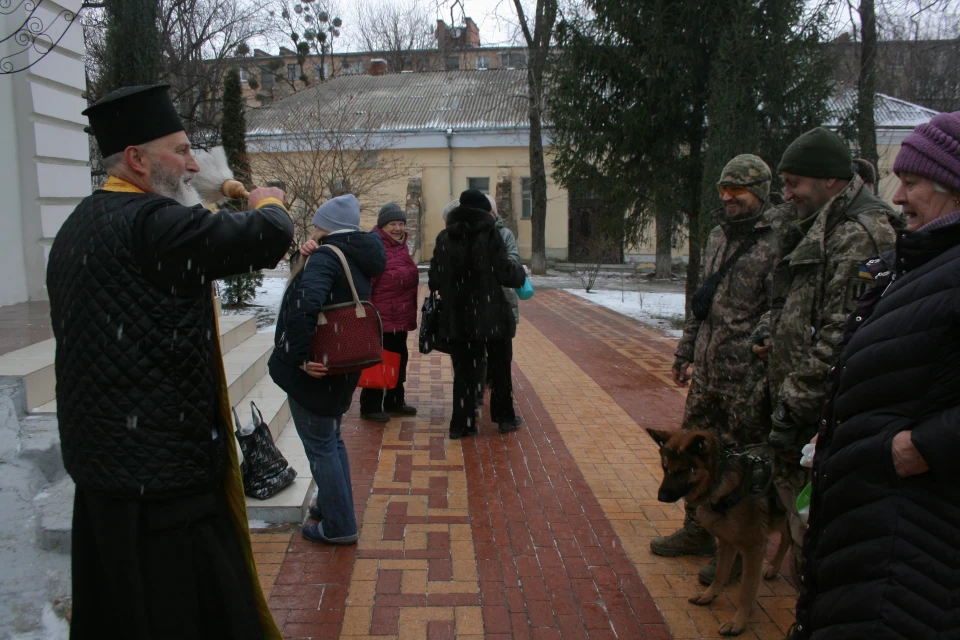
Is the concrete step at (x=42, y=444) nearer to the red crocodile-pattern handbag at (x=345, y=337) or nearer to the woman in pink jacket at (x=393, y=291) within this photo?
the red crocodile-pattern handbag at (x=345, y=337)

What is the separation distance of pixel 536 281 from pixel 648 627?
19.1 meters

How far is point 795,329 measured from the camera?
2859 mm

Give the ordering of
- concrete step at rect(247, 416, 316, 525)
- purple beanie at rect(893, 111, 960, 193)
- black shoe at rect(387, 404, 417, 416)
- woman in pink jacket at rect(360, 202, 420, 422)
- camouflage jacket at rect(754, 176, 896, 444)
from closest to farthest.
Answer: purple beanie at rect(893, 111, 960, 193)
camouflage jacket at rect(754, 176, 896, 444)
concrete step at rect(247, 416, 316, 525)
woman in pink jacket at rect(360, 202, 420, 422)
black shoe at rect(387, 404, 417, 416)

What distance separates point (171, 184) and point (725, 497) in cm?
251

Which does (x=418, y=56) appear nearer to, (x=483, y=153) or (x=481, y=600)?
(x=483, y=153)

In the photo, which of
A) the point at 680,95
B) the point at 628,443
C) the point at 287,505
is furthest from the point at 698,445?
the point at 680,95

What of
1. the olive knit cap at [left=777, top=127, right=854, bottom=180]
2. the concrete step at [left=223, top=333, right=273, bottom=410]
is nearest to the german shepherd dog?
the olive knit cap at [left=777, top=127, right=854, bottom=180]

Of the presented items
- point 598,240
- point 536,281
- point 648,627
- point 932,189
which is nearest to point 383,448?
point 648,627

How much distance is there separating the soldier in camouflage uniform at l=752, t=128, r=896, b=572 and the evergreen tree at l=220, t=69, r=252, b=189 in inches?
464

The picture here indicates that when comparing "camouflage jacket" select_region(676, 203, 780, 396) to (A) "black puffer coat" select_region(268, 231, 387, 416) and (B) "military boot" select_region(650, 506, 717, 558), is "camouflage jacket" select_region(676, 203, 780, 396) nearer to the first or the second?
(B) "military boot" select_region(650, 506, 717, 558)

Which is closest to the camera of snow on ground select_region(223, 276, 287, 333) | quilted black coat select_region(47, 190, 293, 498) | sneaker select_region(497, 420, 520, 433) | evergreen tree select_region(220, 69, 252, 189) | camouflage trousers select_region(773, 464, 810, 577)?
quilted black coat select_region(47, 190, 293, 498)

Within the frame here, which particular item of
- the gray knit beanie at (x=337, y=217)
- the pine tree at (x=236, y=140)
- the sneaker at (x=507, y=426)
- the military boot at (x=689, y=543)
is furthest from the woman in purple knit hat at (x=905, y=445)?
the pine tree at (x=236, y=140)

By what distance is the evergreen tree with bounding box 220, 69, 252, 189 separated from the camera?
43.3ft

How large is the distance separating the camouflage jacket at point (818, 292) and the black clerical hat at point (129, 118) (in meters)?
2.35
